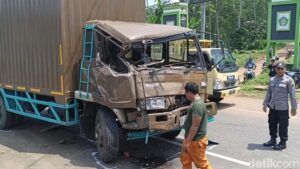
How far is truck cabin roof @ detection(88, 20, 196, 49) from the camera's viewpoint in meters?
6.35

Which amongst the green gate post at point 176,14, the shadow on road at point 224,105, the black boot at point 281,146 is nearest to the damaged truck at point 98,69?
the black boot at point 281,146

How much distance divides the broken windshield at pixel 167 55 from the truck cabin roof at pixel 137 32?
0.38 feet

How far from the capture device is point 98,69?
670 centimetres

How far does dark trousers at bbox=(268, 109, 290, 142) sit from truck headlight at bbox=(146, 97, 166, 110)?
8.00ft

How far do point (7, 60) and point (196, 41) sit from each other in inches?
181

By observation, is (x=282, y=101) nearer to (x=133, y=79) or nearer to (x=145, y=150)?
(x=145, y=150)

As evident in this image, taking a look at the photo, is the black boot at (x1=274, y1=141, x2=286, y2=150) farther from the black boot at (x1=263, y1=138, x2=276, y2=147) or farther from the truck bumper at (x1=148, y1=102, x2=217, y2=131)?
the truck bumper at (x1=148, y1=102, x2=217, y2=131)

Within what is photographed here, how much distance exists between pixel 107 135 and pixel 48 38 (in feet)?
8.06

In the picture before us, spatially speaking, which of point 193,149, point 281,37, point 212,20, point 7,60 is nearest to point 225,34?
point 212,20

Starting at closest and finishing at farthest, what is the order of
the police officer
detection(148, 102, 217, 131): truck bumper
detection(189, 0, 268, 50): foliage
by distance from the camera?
detection(148, 102, 217, 131): truck bumper → the police officer → detection(189, 0, 268, 50): foliage

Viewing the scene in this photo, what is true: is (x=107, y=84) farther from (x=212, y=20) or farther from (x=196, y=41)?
(x=212, y=20)

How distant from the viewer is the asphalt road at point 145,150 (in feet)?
21.4

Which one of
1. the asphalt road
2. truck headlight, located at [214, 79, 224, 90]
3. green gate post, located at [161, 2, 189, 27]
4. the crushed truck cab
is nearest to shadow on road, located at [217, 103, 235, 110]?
truck headlight, located at [214, 79, 224, 90]

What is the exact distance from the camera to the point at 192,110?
16.3 ft
